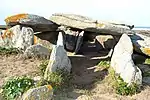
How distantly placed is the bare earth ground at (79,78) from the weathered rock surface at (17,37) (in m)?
1.00

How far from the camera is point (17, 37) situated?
1306 centimetres

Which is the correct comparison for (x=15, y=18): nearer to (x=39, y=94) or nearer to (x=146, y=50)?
(x=146, y=50)

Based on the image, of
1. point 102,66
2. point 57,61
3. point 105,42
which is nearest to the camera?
point 57,61

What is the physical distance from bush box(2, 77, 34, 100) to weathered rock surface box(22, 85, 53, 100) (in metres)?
0.46

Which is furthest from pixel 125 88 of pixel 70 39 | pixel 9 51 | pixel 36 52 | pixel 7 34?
pixel 7 34

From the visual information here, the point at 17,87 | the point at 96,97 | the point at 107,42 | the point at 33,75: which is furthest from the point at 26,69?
the point at 107,42

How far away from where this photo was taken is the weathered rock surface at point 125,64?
9.17 metres

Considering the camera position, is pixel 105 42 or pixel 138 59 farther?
pixel 105 42

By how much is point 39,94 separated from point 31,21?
6433mm

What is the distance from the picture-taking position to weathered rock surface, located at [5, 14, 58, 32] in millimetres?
13190

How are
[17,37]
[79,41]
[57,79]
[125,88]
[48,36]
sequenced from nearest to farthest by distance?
[57,79]
[125,88]
[17,37]
[79,41]
[48,36]

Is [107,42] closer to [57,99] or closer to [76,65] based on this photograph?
[76,65]

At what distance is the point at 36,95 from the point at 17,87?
963mm

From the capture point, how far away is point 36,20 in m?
13.4
